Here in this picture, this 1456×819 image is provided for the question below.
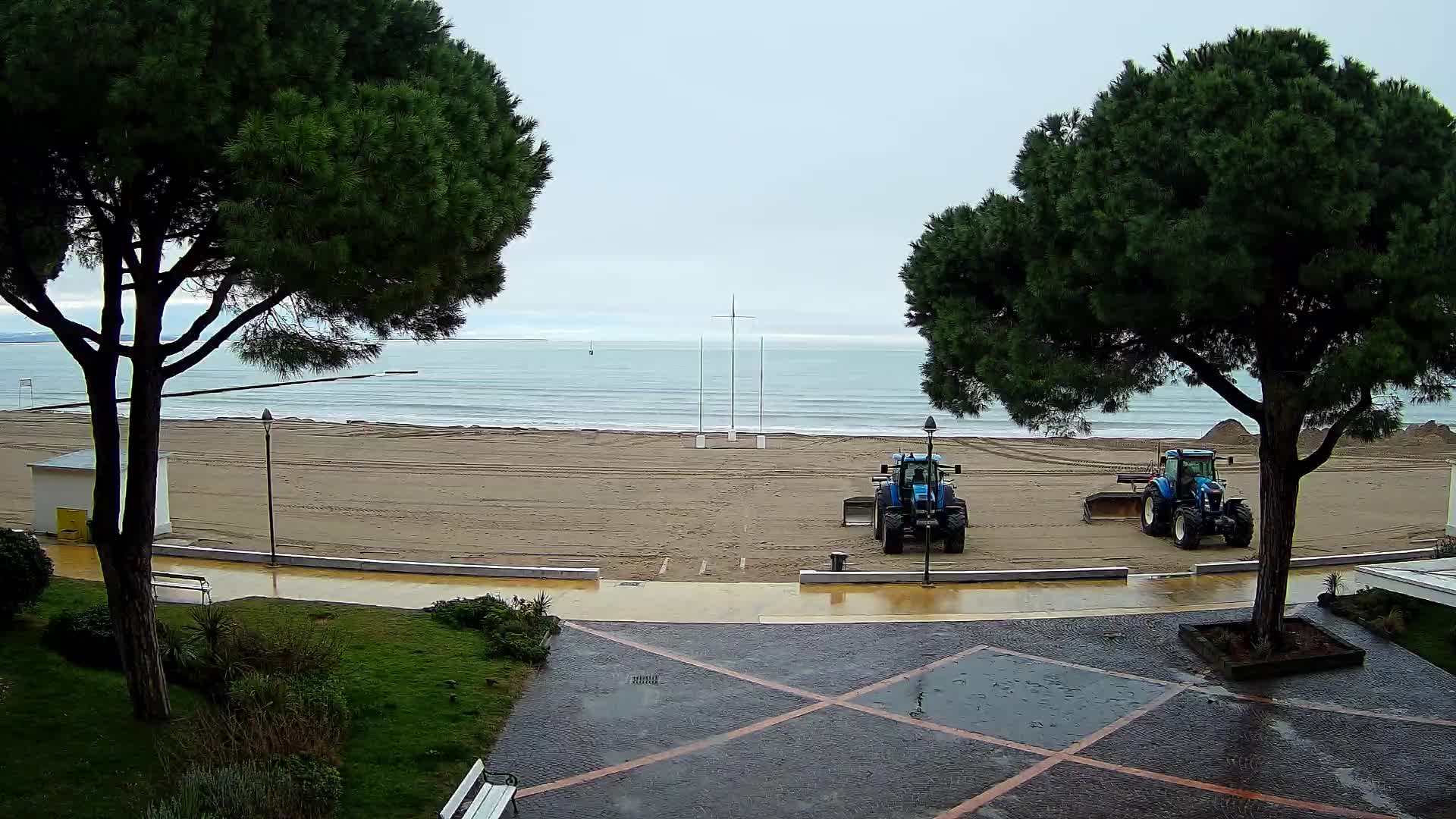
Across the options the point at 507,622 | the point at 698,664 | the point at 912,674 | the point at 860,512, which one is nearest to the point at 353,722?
the point at 507,622

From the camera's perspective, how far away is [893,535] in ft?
59.7

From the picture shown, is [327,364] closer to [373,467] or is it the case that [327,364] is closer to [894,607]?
[894,607]

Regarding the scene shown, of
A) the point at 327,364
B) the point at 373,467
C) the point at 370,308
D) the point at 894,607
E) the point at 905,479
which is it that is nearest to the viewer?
the point at 370,308

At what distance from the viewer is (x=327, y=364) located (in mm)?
8438

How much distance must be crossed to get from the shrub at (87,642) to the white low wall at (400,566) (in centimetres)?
606

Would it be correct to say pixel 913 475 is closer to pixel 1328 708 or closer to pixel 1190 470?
pixel 1190 470

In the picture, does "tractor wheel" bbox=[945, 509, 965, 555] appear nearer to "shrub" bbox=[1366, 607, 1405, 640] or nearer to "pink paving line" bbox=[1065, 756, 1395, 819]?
"shrub" bbox=[1366, 607, 1405, 640]

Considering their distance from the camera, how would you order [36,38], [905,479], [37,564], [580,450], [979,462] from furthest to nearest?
[580,450], [979,462], [905,479], [37,564], [36,38]

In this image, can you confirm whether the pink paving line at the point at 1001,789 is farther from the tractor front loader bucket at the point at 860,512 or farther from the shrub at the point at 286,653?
the tractor front loader bucket at the point at 860,512

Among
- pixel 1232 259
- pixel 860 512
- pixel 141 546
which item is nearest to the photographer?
pixel 141 546

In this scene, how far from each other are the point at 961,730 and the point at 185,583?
10895 mm

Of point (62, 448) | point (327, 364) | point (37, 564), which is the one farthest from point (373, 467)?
point (327, 364)

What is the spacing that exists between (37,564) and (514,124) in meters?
6.27

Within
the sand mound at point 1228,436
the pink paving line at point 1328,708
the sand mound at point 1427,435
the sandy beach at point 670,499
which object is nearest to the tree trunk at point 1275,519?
the pink paving line at point 1328,708
